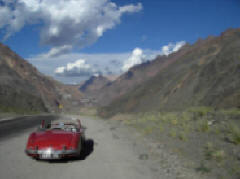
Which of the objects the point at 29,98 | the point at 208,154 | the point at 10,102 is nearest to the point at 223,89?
the point at 208,154

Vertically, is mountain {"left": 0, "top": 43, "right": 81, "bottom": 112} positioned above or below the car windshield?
above

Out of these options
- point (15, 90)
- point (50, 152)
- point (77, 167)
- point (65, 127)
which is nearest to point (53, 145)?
point (50, 152)

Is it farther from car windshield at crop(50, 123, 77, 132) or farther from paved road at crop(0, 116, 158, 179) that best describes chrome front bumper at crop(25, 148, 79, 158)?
car windshield at crop(50, 123, 77, 132)

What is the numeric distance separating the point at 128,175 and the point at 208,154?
337 cm

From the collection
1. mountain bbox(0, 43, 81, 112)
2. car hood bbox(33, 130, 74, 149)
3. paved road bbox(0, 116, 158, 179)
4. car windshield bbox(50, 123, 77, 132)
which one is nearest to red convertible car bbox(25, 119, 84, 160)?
car hood bbox(33, 130, 74, 149)

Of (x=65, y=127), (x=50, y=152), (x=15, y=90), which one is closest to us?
(x=50, y=152)

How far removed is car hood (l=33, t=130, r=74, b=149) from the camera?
703cm

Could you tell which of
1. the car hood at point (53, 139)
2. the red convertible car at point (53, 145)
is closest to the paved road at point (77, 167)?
the red convertible car at point (53, 145)

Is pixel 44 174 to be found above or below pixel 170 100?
below

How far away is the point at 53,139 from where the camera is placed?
24.0 ft

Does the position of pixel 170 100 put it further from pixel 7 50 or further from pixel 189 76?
pixel 7 50

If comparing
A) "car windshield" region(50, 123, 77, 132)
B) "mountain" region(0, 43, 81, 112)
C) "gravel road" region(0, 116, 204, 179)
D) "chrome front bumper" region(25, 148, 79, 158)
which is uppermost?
"mountain" region(0, 43, 81, 112)

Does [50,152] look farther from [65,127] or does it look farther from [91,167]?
[65,127]

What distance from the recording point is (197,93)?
41594mm
